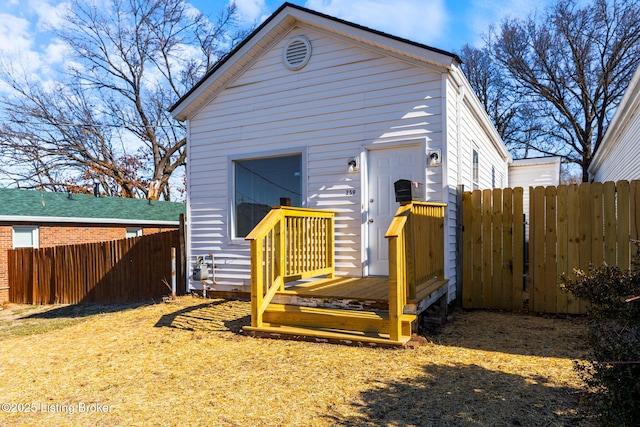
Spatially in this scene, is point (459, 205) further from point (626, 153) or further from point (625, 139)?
point (625, 139)

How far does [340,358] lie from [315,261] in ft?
7.45

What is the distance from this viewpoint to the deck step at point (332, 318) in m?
4.63

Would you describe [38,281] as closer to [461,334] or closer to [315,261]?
[315,261]

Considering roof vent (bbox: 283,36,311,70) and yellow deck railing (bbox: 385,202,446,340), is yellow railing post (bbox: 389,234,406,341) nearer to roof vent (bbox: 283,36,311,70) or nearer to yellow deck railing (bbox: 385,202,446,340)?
yellow deck railing (bbox: 385,202,446,340)

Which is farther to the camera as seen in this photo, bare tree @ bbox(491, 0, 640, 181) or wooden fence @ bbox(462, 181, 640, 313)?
bare tree @ bbox(491, 0, 640, 181)

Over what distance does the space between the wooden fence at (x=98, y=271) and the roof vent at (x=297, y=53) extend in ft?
12.9

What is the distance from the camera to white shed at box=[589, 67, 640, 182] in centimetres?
739

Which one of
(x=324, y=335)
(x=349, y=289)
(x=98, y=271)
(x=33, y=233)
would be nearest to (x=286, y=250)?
(x=349, y=289)

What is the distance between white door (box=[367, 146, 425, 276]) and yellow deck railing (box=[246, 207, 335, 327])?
63 cm

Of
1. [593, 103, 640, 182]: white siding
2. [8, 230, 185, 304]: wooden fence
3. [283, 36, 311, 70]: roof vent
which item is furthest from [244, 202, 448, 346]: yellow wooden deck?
[593, 103, 640, 182]: white siding

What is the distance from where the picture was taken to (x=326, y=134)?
691 centimetres

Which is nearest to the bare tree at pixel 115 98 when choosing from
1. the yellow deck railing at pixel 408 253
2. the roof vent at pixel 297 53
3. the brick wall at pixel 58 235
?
the brick wall at pixel 58 235

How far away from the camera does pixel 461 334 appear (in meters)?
5.11

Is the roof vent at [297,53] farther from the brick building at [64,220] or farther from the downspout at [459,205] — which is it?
the brick building at [64,220]
